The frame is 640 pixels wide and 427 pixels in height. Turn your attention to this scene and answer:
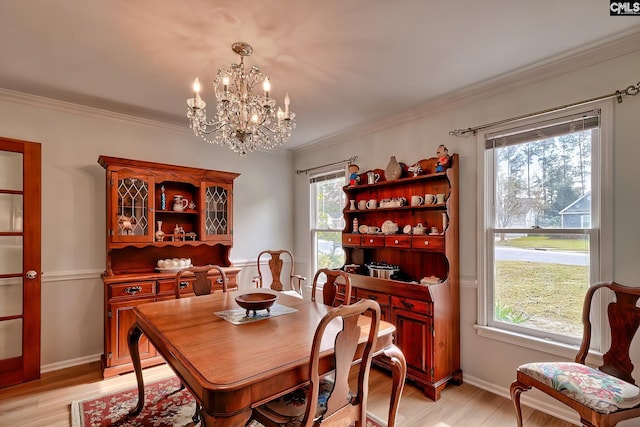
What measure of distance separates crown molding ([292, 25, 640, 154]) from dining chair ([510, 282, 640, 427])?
151cm

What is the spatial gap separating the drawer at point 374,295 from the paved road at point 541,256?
1.03 m

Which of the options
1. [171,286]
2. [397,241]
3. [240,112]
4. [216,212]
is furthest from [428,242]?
[171,286]

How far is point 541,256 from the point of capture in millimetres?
2512

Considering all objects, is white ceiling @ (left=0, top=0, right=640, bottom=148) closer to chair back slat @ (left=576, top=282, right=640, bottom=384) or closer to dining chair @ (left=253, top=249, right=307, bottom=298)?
chair back slat @ (left=576, top=282, right=640, bottom=384)

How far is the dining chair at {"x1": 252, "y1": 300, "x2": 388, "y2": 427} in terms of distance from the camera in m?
1.33

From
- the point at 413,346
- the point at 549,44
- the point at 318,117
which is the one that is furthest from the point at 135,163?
the point at 549,44

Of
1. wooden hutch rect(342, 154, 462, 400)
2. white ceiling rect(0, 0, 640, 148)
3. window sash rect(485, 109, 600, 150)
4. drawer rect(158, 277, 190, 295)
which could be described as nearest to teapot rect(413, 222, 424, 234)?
wooden hutch rect(342, 154, 462, 400)

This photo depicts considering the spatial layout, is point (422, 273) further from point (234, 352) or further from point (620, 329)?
point (234, 352)

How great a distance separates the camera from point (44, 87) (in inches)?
110

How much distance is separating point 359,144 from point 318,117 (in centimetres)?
66

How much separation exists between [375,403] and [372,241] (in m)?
1.49

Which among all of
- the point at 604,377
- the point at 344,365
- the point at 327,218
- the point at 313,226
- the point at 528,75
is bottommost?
the point at 604,377

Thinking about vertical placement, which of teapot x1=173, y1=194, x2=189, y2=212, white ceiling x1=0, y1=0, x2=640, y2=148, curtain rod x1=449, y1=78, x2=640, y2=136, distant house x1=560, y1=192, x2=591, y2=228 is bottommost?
distant house x1=560, y1=192, x2=591, y2=228

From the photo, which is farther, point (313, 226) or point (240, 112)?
point (313, 226)
